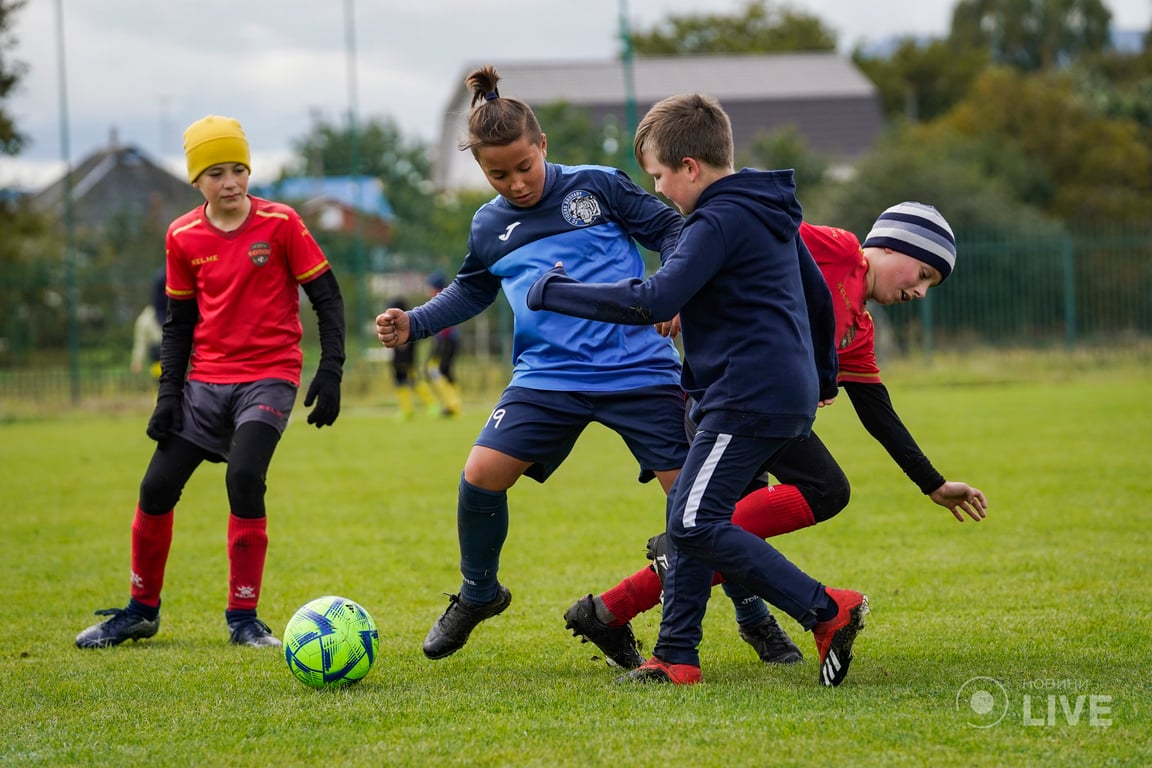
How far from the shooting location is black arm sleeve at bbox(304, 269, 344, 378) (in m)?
5.49

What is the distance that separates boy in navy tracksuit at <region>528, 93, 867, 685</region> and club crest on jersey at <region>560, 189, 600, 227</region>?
21.8 inches

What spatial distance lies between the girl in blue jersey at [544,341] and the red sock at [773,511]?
31cm

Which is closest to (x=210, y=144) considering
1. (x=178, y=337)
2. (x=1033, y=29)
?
(x=178, y=337)

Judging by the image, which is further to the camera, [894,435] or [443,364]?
[443,364]

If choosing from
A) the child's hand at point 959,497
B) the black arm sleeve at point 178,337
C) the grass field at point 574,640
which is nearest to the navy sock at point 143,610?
the grass field at point 574,640

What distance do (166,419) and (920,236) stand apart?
9.94ft

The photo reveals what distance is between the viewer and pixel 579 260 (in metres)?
4.70

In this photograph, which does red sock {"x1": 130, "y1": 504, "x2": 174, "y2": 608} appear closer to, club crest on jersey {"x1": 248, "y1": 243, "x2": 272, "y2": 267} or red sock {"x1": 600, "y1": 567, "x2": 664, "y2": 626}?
club crest on jersey {"x1": 248, "y1": 243, "x2": 272, "y2": 267}

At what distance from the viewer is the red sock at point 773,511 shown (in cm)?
469

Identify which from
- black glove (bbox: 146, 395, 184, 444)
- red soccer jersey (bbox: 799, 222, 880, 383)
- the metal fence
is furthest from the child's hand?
the metal fence

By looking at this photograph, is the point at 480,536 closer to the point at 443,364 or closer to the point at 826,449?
the point at 826,449

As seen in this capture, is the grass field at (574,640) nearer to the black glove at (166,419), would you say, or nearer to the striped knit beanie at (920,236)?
the black glove at (166,419)

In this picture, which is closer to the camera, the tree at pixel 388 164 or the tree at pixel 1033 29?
the tree at pixel 388 164

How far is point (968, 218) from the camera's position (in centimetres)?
2916
